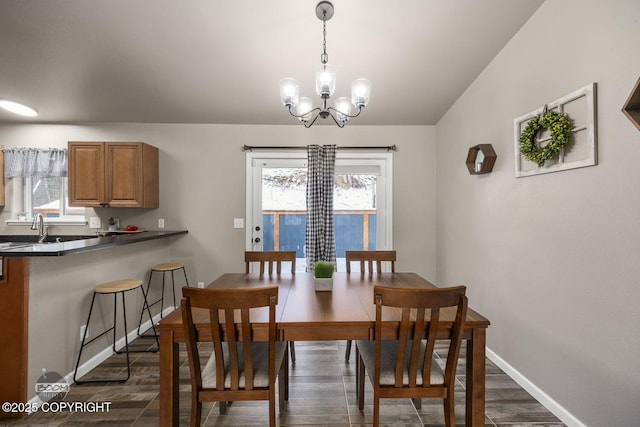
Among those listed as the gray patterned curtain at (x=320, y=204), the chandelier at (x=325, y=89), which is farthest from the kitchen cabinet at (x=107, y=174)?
the chandelier at (x=325, y=89)

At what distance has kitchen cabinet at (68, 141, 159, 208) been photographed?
10.8ft

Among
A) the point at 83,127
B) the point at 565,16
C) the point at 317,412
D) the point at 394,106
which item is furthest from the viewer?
the point at 83,127

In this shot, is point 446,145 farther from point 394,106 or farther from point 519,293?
point 519,293

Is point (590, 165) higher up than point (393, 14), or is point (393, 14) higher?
point (393, 14)

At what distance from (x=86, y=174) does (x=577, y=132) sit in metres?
4.50

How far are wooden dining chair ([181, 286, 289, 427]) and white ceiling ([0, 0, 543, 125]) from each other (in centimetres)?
190

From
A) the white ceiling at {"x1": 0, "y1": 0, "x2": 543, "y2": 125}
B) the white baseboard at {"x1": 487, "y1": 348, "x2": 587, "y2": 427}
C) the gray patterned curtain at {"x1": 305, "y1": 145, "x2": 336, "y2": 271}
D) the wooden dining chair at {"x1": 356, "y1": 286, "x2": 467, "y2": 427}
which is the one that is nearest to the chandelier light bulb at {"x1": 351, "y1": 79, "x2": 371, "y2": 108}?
the white ceiling at {"x1": 0, "y1": 0, "x2": 543, "y2": 125}

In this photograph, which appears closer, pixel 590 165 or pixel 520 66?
pixel 590 165

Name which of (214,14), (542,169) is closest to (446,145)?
(542,169)

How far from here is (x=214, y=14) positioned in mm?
2002

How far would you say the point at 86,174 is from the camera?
Result: 10.8ft

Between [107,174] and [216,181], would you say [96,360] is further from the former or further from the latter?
[216,181]

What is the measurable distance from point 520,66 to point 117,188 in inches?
161

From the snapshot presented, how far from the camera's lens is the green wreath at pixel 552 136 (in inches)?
65.2
